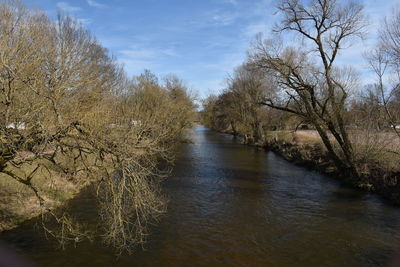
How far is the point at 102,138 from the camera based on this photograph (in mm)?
7004

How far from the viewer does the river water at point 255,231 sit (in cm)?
864

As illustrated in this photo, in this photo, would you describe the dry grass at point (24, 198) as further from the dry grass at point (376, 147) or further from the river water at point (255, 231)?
the dry grass at point (376, 147)

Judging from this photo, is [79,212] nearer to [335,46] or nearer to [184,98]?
[335,46]

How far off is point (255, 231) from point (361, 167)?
9809mm

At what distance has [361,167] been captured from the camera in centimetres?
1653

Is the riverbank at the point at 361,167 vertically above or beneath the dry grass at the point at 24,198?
above

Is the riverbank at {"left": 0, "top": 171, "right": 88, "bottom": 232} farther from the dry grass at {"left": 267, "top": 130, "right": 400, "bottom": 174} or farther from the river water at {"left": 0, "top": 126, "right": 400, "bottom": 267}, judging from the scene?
the dry grass at {"left": 267, "top": 130, "right": 400, "bottom": 174}

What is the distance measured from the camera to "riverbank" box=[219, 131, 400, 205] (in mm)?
14359

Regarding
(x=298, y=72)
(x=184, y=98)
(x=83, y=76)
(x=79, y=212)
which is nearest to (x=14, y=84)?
(x=83, y=76)

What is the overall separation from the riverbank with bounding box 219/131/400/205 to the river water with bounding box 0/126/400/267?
2.16 feet

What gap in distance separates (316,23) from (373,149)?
8.45 meters

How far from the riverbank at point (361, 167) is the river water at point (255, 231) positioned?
66cm

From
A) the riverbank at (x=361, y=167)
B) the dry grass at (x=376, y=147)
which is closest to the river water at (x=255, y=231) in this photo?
the riverbank at (x=361, y=167)

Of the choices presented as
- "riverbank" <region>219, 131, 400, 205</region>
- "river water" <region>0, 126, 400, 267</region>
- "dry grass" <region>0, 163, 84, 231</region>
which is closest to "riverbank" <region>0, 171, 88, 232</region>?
"dry grass" <region>0, 163, 84, 231</region>
